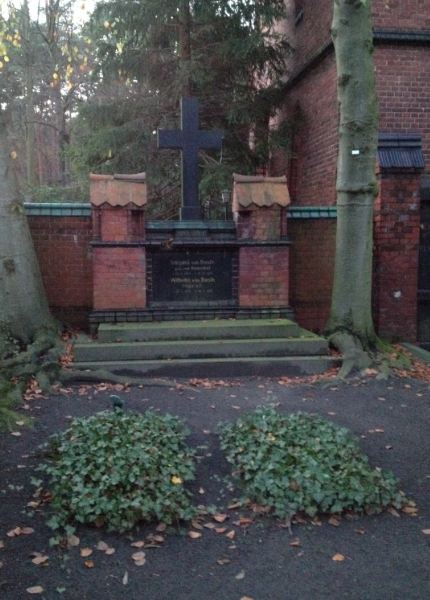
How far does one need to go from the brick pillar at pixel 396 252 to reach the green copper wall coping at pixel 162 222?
795 mm

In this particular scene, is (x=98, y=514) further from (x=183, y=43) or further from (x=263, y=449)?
(x=183, y=43)

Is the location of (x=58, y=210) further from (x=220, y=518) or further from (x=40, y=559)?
(x=40, y=559)

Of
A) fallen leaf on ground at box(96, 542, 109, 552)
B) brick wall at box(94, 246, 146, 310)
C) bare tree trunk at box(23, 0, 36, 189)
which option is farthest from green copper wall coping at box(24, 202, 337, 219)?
bare tree trunk at box(23, 0, 36, 189)

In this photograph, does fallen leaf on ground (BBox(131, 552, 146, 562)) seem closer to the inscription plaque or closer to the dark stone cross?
the inscription plaque

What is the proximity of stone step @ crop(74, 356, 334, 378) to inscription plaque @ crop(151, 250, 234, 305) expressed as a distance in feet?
4.06

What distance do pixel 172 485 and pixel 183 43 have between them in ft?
36.3

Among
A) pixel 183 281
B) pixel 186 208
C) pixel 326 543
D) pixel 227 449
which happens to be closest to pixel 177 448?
pixel 227 449

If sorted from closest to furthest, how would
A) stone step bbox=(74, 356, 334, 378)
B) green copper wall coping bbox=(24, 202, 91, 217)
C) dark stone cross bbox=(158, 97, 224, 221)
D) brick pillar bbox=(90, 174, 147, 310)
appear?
1. stone step bbox=(74, 356, 334, 378)
2. brick pillar bbox=(90, 174, 147, 310)
3. dark stone cross bbox=(158, 97, 224, 221)
4. green copper wall coping bbox=(24, 202, 91, 217)

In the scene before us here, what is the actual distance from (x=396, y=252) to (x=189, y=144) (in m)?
3.39

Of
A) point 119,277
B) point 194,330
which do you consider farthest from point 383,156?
point 119,277

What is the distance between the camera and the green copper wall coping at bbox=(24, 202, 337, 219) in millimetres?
8125

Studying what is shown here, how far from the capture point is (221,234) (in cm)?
824

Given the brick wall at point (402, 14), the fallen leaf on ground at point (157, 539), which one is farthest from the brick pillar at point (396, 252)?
the fallen leaf on ground at point (157, 539)

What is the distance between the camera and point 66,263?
28.4ft
